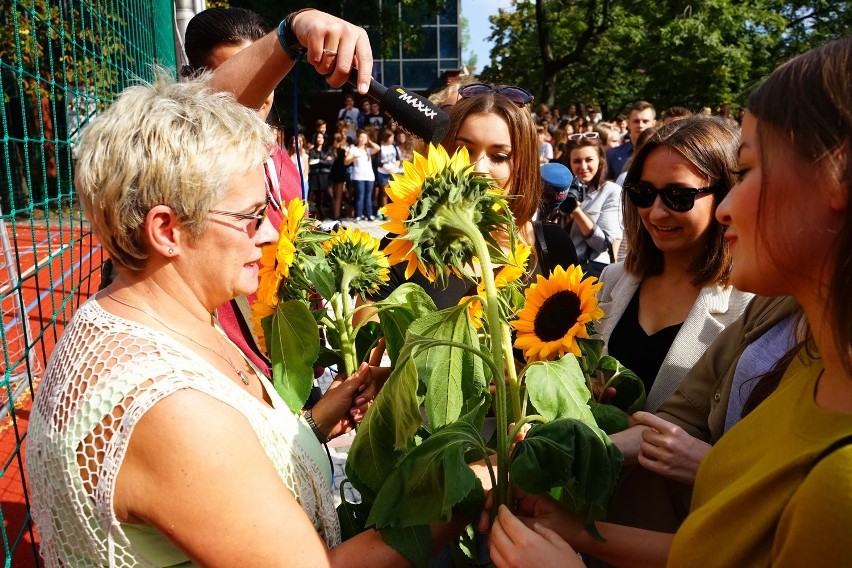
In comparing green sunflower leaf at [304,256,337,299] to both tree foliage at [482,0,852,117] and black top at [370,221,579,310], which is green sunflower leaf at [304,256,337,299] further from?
tree foliage at [482,0,852,117]

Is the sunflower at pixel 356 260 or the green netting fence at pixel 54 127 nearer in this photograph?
the sunflower at pixel 356 260

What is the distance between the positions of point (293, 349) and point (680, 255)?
1.30 metres

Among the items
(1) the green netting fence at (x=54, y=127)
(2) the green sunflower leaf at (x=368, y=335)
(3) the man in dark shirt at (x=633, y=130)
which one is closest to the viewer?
(2) the green sunflower leaf at (x=368, y=335)

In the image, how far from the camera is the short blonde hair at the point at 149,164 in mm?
1369

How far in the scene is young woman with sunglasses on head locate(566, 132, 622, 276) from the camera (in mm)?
4961

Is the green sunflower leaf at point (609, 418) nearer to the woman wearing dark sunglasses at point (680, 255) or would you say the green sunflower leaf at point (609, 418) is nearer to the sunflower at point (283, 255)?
the woman wearing dark sunglasses at point (680, 255)

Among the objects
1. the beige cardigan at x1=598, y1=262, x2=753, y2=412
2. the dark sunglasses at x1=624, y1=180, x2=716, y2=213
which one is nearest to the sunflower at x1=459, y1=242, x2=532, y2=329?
the beige cardigan at x1=598, y1=262, x2=753, y2=412

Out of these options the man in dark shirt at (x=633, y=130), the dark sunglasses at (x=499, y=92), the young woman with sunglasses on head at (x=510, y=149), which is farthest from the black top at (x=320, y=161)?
the young woman with sunglasses on head at (x=510, y=149)

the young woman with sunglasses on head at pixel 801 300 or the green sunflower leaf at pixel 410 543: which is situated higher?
the young woman with sunglasses on head at pixel 801 300

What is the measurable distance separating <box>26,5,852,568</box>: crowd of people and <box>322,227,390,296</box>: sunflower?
0.14m

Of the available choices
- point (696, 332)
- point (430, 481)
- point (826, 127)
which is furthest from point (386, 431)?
point (696, 332)

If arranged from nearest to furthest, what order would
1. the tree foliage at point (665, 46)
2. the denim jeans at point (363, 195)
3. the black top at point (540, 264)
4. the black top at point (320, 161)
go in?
the black top at point (540, 264) → the denim jeans at point (363, 195) → the black top at point (320, 161) → the tree foliage at point (665, 46)

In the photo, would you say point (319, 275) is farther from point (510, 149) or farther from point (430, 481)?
point (510, 149)

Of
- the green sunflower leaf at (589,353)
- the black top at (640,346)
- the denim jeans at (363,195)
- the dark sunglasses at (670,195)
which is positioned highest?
the dark sunglasses at (670,195)
